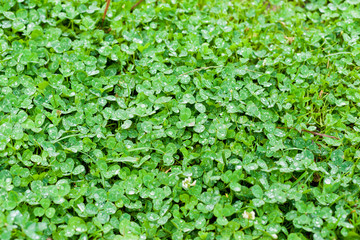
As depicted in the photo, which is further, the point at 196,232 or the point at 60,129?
the point at 60,129

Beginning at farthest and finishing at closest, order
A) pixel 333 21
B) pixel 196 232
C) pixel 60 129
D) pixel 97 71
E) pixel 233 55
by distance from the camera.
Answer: pixel 333 21 < pixel 233 55 < pixel 97 71 < pixel 60 129 < pixel 196 232

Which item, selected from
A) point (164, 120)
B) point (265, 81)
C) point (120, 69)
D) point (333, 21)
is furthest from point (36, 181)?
point (333, 21)

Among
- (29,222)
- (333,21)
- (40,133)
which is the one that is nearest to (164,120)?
(40,133)

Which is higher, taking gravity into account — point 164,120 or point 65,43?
point 65,43

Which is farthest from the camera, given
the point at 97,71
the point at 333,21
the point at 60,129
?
the point at 333,21

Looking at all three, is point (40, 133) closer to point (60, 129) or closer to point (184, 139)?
point (60, 129)

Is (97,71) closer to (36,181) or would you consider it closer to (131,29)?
(131,29)

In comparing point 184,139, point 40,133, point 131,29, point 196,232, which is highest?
point 131,29
